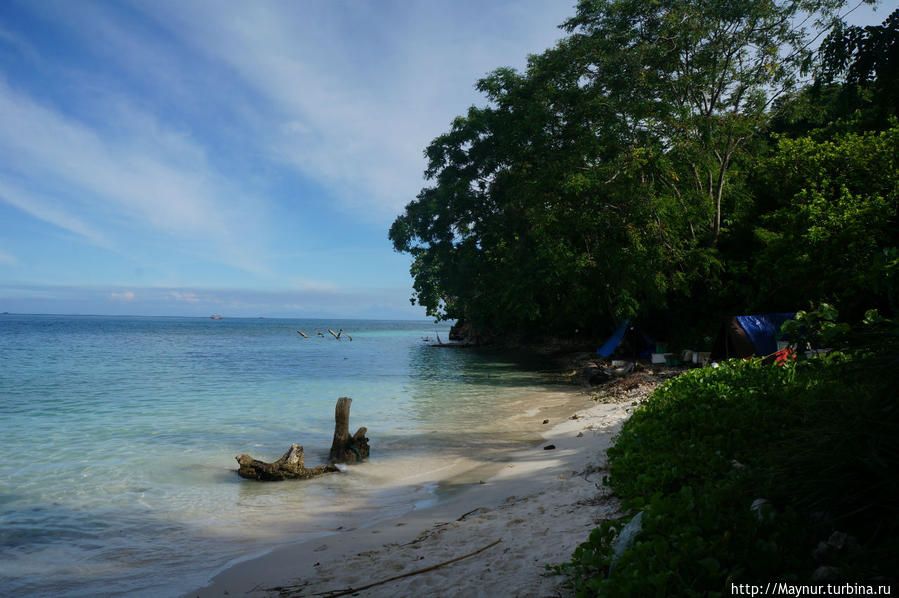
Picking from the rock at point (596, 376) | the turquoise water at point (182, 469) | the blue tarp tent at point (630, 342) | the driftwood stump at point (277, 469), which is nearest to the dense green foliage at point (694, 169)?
the blue tarp tent at point (630, 342)

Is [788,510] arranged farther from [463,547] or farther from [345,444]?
[345,444]

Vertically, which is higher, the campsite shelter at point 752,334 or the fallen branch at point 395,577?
the campsite shelter at point 752,334

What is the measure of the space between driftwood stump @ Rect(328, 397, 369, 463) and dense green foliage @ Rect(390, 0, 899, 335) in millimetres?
14396

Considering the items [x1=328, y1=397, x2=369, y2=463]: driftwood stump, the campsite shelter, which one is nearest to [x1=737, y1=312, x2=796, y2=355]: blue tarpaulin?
the campsite shelter

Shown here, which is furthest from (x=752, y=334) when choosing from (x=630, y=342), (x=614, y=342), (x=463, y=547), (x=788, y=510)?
(x=788, y=510)

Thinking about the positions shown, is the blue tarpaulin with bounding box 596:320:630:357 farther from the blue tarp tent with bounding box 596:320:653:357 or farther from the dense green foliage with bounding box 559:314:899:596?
the dense green foliage with bounding box 559:314:899:596

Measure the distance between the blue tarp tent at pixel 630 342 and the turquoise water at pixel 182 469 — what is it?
553cm

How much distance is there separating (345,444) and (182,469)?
3205 mm

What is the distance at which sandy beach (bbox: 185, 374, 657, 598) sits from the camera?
13.5 feet

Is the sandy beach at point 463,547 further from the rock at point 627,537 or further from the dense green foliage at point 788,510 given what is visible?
the dense green foliage at point 788,510

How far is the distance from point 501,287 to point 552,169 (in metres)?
13.4

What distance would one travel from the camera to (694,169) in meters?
22.1

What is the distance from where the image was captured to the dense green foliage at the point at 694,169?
53.0ft

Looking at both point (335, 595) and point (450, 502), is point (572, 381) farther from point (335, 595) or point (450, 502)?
point (335, 595)
